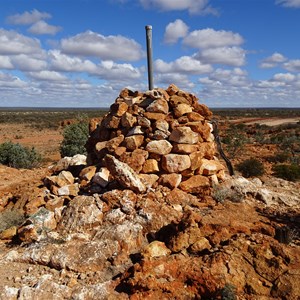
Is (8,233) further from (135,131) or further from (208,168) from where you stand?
(208,168)

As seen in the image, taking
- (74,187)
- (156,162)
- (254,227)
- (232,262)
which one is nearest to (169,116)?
(156,162)

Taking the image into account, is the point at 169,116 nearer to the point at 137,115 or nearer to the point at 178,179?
the point at 137,115

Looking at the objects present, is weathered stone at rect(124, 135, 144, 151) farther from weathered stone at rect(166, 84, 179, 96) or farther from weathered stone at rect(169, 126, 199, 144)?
weathered stone at rect(166, 84, 179, 96)

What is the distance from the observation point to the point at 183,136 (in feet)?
29.4

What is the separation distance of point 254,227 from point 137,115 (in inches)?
173

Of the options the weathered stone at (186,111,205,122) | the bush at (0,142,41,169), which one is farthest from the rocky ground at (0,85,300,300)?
the bush at (0,142,41,169)

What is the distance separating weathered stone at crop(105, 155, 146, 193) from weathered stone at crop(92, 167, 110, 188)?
0.48 metres

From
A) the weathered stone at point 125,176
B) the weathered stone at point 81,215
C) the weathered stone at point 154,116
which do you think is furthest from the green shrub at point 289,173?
the weathered stone at point 81,215

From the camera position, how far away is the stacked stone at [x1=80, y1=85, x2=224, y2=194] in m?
8.67

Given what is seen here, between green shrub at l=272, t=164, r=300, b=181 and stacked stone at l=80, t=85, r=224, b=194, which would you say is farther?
green shrub at l=272, t=164, r=300, b=181

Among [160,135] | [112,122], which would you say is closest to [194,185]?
[160,135]

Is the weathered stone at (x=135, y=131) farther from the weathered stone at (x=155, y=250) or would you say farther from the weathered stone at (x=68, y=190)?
Answer: the weathered stone at (x=155, y=250)

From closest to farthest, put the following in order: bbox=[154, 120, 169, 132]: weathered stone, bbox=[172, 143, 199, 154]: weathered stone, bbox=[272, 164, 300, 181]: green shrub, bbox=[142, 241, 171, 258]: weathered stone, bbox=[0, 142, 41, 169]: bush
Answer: bbox=[142, 241, 171, 258]: weathered stone
bbox=[172, 143, 199, 154]: weathered stone
bbox=[154, 120, 169, 132]: weathered stone
bbox=[272, 164, 300, 181]: green shrub
bbox=[0, 142, 41, 169]: bush

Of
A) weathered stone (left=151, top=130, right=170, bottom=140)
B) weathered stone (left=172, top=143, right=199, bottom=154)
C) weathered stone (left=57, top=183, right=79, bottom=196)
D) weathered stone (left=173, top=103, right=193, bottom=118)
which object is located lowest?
weathered stone (left=57, top=183, right=79, bottom=196)
